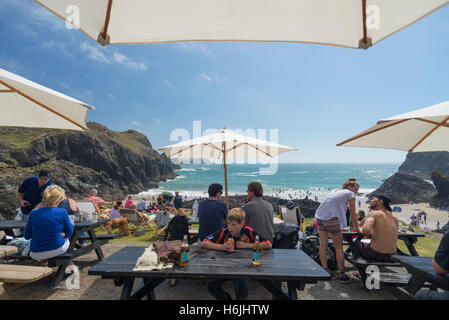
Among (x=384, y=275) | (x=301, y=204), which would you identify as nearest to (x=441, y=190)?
(x=301, y=204)

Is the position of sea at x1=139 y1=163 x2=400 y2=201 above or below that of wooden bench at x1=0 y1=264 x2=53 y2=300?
below

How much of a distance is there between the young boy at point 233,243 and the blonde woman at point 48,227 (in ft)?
7.70

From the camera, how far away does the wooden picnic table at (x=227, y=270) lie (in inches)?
93.4

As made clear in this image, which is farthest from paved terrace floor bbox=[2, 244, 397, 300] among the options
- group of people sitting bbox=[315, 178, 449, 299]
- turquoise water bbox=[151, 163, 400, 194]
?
turquoise water bbox=[151, 163, 400, 194]

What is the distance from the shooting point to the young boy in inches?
113

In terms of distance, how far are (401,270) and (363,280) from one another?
4.84ft

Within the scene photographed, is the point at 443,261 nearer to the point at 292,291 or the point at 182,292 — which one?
the point at 292,291

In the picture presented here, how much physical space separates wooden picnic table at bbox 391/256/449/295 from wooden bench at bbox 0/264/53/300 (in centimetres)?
460

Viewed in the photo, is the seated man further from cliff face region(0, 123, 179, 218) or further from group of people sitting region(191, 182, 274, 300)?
cliff face region(0, 123, 179, 218)

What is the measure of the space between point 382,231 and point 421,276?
3.50ft

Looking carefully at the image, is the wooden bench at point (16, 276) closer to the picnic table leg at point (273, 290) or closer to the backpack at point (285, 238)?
the picnic table leg at point (273, 290)

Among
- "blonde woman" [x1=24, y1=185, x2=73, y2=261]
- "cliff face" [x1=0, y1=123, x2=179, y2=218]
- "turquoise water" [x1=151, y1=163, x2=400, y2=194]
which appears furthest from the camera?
"turquoise water" [x1=151, y1=163, x2=400, y2=194]

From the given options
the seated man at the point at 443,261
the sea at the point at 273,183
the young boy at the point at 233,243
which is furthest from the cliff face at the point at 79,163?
the seated man at the point at 443,261

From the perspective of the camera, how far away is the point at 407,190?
47.0m
